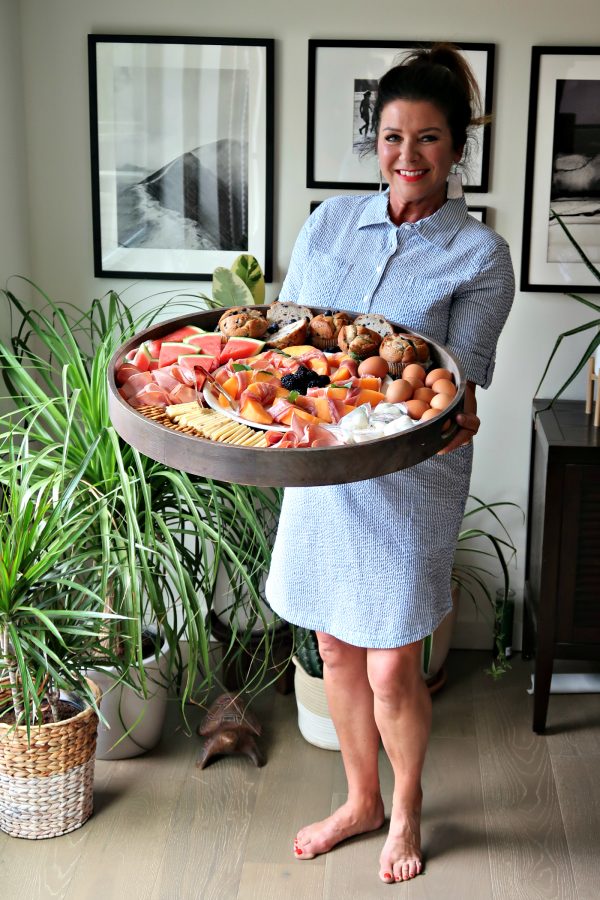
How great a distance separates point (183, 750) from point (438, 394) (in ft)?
4.72

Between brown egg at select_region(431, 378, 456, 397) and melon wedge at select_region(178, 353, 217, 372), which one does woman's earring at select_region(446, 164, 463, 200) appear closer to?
brown egg at select_region(431, 378, 456, 397)

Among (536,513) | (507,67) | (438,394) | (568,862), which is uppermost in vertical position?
(507,67)

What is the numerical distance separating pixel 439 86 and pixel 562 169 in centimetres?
100

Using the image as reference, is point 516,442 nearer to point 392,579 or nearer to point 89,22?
point 392,579

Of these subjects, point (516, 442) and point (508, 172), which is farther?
point (516, 442)

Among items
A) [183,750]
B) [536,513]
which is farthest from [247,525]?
[536,513]

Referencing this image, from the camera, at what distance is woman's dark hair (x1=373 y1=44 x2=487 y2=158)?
1958 millimetres

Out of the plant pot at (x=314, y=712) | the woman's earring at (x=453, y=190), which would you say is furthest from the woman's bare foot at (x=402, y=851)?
the woman's earring at (x=453, y=190)

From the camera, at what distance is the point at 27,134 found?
293cm

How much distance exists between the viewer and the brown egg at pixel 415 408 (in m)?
1.63

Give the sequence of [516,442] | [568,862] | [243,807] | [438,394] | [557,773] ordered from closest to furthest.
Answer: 1. [438,394]
2. [568,862]
3. [243,807]
4. [557,773]
5. [516,442]

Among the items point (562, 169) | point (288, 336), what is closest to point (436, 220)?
point (288, 336)

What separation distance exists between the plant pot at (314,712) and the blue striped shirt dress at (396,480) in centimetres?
57

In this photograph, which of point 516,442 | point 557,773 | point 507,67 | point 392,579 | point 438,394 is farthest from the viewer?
point 516,442
